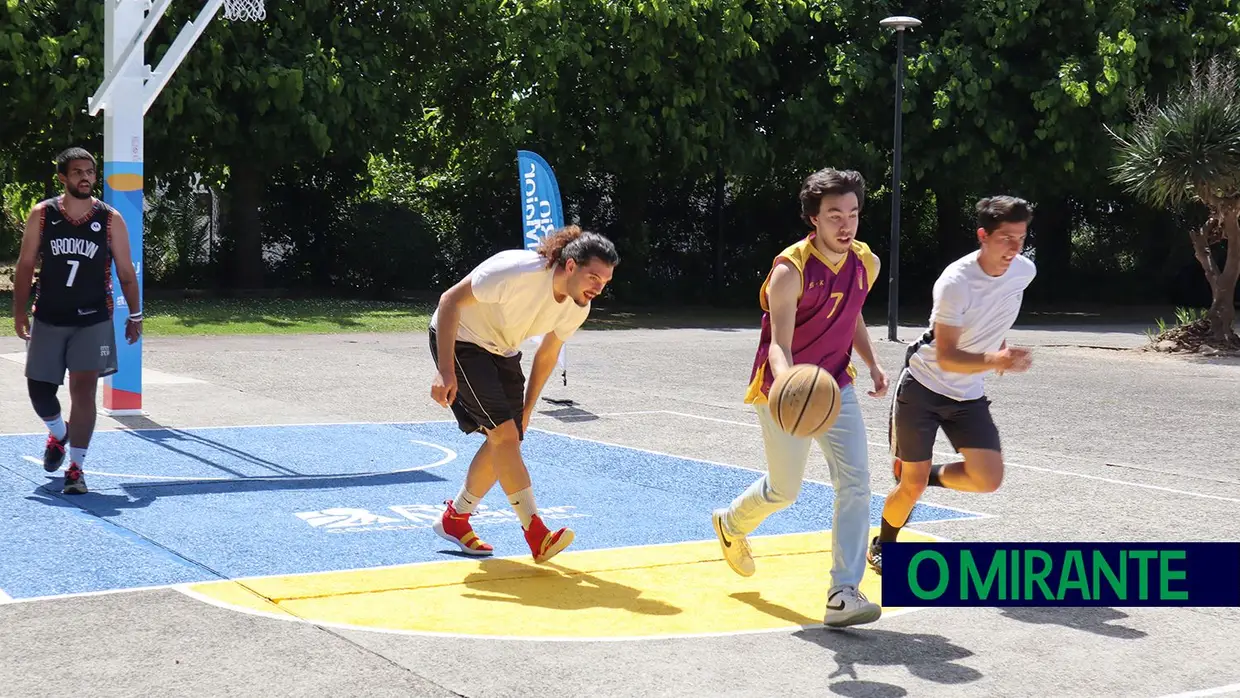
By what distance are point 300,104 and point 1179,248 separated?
19.9 meters

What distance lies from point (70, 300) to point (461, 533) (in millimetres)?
3135

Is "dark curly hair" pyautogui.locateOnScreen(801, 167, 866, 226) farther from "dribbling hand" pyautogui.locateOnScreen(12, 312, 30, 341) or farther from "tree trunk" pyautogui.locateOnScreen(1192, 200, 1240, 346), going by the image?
"tree trunk" pyautogui.locateOnScreen(1192, 200, 1240, 346)

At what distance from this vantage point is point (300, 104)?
1005 inches

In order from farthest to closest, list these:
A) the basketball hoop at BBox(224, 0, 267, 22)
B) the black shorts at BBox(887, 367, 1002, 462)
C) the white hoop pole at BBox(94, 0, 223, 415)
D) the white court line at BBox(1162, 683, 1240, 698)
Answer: the basketball hoop at BBox(224, 0, 267, 22)
the white hoop pole at BBox(94, 0, 223, 415)
the black shorts at BBox(887, 367, 1002, 462)
the white court line at BBox(1162, 683, 1240, 698)

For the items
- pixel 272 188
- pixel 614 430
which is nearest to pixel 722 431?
pixel 614 430

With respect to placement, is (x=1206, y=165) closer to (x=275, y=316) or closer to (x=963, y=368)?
(x=275, y=316)

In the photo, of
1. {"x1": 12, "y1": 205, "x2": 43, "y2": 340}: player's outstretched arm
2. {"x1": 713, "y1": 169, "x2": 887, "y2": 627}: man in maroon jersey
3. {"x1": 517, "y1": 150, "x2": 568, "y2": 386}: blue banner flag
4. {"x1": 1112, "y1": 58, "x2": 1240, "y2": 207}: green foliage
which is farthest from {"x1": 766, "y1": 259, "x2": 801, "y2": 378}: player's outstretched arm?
{"x1": 1112, "y1": 58, "x2": 1240, "y2": 207}: green foliage

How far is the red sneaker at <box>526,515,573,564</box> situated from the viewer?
6922mm

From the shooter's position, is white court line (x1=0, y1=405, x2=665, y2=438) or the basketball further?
white court line (x1=0, y1=405, x2=665, y2=438)

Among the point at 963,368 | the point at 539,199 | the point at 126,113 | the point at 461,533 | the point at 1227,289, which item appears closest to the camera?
the point at 963,368

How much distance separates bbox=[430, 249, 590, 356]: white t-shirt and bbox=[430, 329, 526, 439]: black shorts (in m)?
0.05

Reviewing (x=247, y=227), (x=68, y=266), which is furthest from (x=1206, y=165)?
(x=247, y=227)

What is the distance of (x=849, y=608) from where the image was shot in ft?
19.0

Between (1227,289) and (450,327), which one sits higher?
(450,327)
